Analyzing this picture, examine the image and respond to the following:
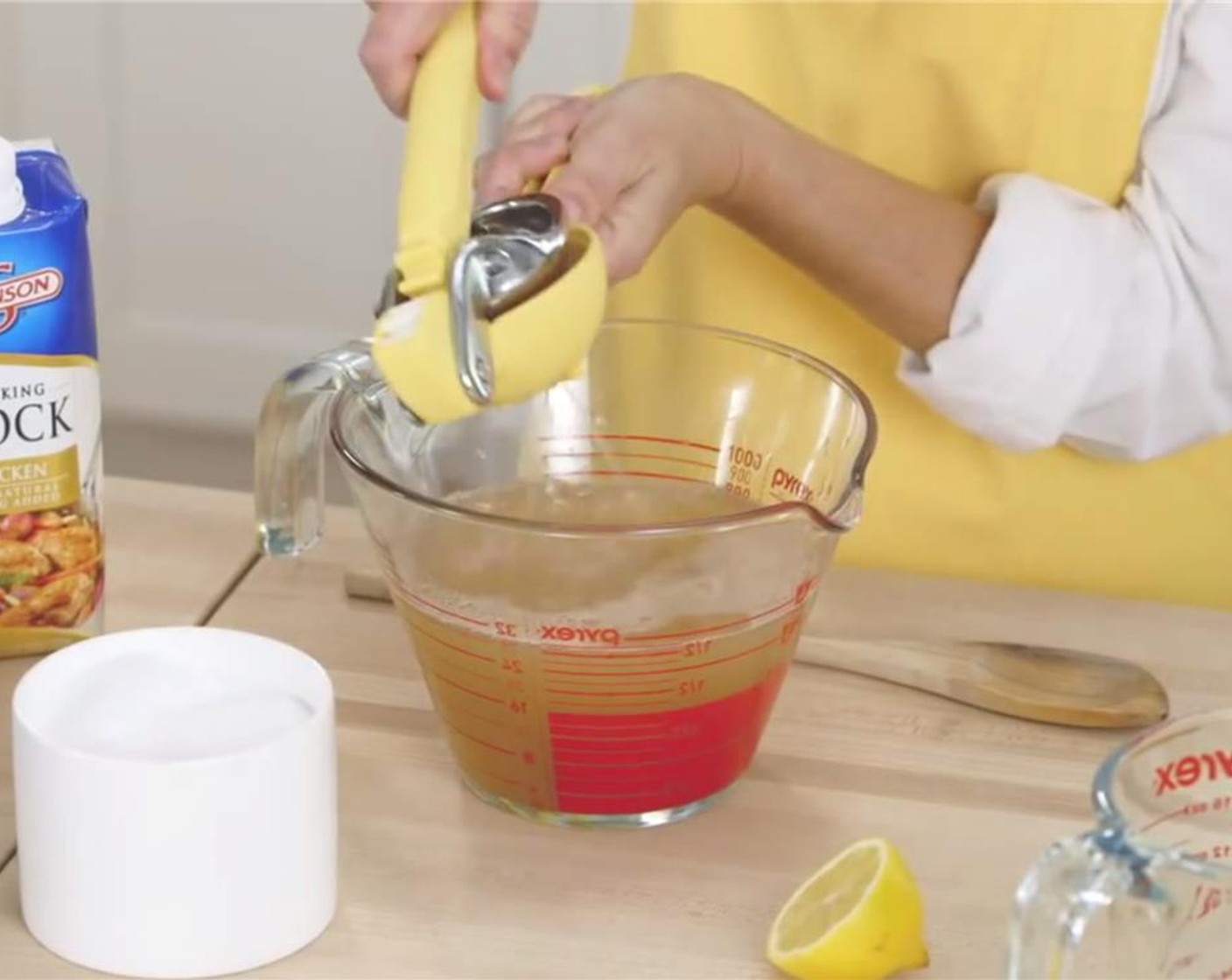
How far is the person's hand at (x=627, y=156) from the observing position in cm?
84

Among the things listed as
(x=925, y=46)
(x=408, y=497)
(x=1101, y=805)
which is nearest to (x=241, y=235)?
(x=925, y=46)

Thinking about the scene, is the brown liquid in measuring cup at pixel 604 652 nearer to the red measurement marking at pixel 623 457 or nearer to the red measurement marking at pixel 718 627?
the red measurement marking at pixel 718 627

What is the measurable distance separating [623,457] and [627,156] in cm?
13

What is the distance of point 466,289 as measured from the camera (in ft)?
2.19

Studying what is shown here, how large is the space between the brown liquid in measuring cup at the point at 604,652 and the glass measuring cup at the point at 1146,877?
169 mm

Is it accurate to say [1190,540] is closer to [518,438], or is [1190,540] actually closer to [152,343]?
[518,438]

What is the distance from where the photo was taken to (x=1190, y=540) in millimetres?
1134

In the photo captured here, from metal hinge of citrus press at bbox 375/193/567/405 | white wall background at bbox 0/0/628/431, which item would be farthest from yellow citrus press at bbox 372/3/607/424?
white wall background at bbox 0/0/628/431

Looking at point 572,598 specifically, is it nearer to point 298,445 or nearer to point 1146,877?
point 298,445

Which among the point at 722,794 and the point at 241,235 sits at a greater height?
the point at 722,794

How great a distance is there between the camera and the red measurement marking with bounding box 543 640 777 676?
73cm

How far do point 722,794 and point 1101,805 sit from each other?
0.25 meters

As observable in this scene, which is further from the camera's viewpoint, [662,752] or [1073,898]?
[662,752]

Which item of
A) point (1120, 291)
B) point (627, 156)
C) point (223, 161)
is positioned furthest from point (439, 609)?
point (223, 161)
